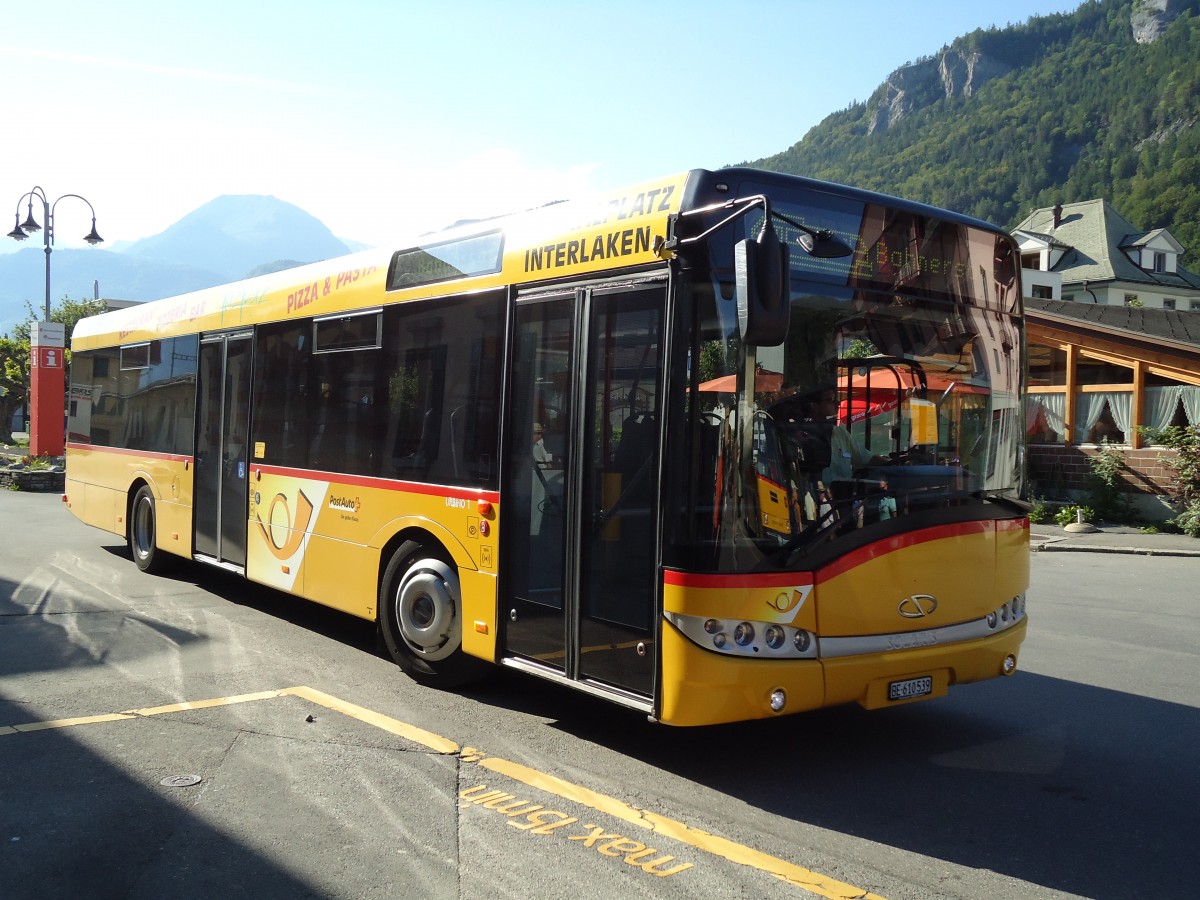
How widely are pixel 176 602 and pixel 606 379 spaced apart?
6593mm

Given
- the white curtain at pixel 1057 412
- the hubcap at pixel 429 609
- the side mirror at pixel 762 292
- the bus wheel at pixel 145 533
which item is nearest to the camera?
the side mirror at pixel 762 292

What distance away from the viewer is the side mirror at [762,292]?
470cm

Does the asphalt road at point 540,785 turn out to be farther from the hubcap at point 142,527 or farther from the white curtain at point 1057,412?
the white curtain at point 1057,412

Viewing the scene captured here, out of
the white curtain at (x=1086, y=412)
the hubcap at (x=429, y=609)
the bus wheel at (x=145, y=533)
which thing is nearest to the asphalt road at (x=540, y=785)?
the hubcap at (x=429, y=609)

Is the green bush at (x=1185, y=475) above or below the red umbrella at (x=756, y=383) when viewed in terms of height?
below

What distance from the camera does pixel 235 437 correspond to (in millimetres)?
Answer: 10086

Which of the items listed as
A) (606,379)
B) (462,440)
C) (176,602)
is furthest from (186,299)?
(606,379)

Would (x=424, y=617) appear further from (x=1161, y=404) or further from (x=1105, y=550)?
(x=1161, y=404)

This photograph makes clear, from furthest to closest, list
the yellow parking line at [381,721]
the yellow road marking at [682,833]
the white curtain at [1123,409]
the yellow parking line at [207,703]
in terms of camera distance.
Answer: the white curtain at [1123,409] < the yellow parking line at [207,703] < the yellow parking line at [381,721] < the yellow road marking at [682,833]

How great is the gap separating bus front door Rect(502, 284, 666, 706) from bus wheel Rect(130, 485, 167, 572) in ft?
23.3

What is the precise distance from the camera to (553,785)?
17.6ft

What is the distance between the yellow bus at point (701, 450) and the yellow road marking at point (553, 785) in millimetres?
507

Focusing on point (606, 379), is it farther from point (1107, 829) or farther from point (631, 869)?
point (1107, 829)

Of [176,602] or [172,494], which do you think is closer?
[176,602]
